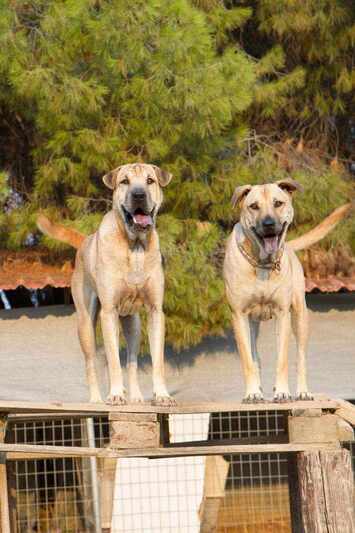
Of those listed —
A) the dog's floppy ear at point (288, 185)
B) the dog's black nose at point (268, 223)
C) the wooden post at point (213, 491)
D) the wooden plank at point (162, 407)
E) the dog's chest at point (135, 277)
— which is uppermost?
A: the dog's floppy ear at point (288, 185)

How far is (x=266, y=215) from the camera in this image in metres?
6.39

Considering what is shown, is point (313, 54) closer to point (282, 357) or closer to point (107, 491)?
point (107, 491)

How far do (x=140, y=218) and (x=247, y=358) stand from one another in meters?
1.07

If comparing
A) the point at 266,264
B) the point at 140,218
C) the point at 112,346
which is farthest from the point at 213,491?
the point at 140,218

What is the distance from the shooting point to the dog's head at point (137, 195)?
628cm

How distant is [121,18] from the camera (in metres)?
9.22

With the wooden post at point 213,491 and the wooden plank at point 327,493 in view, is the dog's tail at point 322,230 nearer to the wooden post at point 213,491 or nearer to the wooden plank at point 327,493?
the wooden plank at point 327,493

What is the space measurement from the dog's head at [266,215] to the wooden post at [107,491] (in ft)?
15.1

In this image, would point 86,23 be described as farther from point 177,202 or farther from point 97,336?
point 97,336

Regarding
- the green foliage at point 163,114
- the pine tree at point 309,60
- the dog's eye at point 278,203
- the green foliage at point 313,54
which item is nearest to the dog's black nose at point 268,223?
the dog's eye at point 278,203

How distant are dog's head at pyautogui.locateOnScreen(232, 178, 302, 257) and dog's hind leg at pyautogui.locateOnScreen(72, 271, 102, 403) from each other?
1177mm

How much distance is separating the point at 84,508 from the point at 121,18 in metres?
4.73

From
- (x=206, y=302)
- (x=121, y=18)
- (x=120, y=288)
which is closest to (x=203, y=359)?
(x=206, y=302)

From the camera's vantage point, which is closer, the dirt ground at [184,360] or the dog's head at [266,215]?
the dog's head at [266,215]
